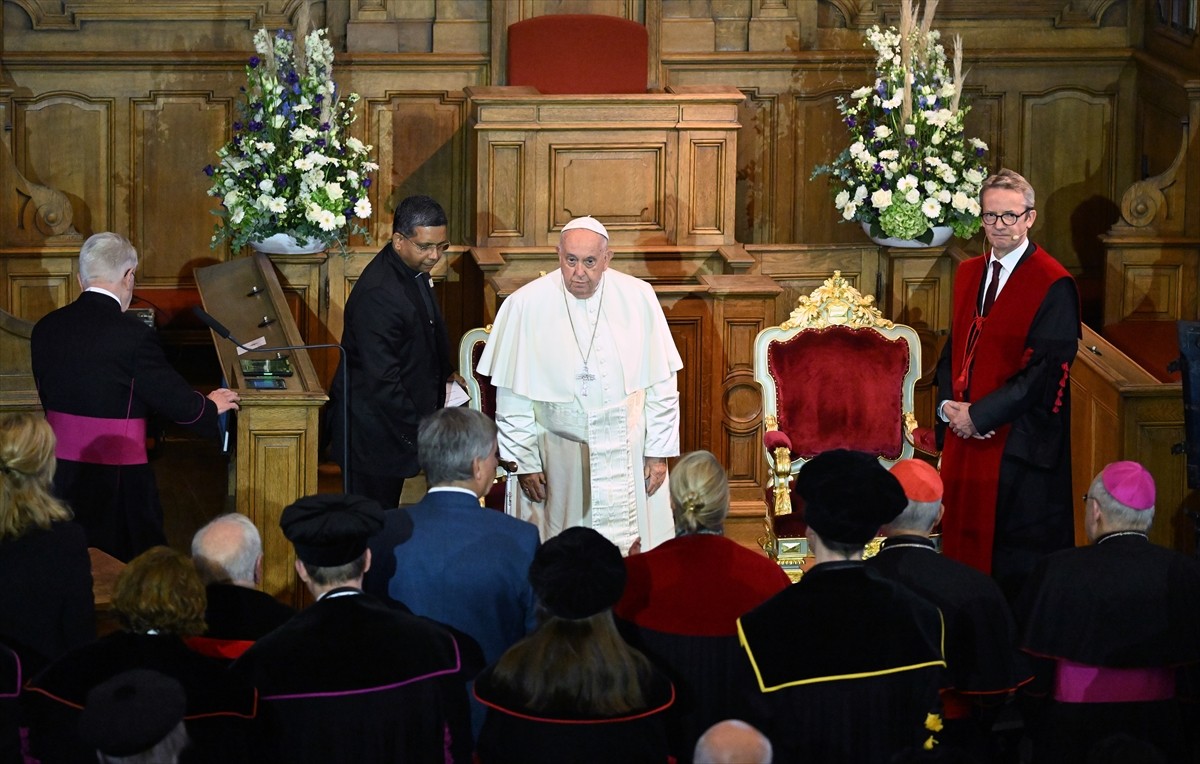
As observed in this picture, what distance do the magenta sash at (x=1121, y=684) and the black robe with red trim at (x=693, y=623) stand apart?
0.95 m

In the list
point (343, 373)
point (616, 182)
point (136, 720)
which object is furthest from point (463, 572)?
point (616, 182)

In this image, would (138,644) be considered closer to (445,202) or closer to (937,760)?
(937,760)

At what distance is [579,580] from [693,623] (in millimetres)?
603

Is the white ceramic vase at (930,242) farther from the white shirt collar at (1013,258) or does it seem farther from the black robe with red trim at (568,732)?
the black robe with red trim at (568,732)

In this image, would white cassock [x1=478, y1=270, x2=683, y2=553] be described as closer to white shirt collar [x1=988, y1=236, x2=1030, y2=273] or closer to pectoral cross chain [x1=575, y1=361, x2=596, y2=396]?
pectoral cross chain [x1=575, y1=361, x2=596, y2=396]

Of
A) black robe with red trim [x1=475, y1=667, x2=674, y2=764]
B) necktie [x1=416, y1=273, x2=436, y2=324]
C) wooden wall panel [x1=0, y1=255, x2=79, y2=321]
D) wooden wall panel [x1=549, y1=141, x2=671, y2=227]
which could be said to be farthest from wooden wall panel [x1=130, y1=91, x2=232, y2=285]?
black robe with red trim [x1=475, y1=667, x2=674, y2=764]

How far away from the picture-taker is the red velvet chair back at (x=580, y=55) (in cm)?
977

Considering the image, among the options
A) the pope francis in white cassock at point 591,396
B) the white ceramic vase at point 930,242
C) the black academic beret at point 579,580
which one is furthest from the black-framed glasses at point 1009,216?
the black academic beret at point 579,580

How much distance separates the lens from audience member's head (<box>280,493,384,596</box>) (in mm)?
4012

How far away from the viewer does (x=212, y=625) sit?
4246 mm

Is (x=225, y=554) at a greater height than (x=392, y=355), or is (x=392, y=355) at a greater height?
(x=392, y=355)

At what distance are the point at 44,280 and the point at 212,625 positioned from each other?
17.1 feet

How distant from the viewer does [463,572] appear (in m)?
4.41

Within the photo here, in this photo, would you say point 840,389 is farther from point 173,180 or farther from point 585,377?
point 173,180
